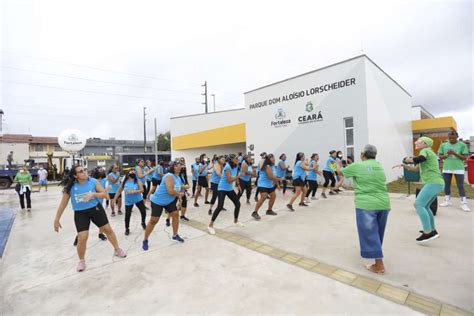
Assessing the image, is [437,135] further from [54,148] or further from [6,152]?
[54,148]

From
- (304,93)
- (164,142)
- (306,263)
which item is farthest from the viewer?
(164,142)

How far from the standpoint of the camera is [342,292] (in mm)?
2516

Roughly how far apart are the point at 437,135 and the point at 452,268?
747 inches

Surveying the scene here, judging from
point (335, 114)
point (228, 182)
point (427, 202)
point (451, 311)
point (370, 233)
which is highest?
point (335, 114)

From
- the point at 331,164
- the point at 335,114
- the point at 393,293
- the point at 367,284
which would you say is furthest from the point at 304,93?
the point at 393,293

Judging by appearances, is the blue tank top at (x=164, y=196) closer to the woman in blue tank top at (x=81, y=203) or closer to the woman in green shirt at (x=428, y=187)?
the woman in blue tank top at (x=81, y=203)

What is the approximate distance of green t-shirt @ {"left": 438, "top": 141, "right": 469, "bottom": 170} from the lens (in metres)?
5.34

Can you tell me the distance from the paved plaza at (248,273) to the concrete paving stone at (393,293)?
0.03 ft

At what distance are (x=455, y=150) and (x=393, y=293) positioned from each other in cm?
464

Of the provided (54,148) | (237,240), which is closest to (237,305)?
(237,240)

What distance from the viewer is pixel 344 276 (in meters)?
2.86

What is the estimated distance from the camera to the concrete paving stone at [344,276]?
276cm

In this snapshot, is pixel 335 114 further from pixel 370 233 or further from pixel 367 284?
→ pixel 367 284

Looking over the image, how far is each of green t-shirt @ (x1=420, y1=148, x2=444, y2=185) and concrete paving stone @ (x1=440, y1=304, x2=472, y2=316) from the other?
6.72 feet
